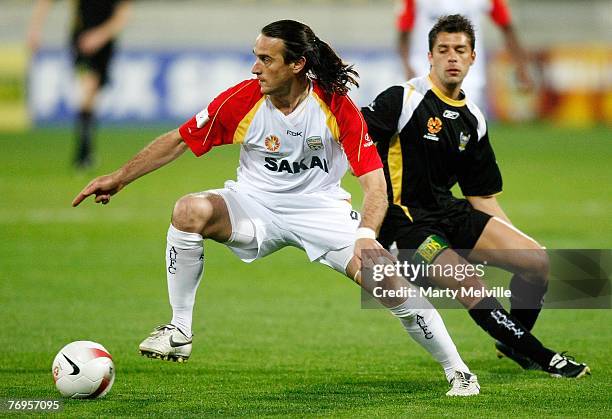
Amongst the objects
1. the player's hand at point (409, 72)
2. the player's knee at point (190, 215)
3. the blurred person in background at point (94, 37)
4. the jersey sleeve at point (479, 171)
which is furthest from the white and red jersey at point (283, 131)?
the blurred person in background at point (94, 37)

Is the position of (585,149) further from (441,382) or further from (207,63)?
(441,382)

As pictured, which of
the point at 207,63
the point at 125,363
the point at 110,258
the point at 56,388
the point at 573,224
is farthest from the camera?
the point at 207,63

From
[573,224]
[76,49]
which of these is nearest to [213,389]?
[573,224]

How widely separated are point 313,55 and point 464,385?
1890 mm

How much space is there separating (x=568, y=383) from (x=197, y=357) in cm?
223

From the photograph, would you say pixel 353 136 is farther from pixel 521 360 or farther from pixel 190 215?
pixel 521 360

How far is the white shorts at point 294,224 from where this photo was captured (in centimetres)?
616

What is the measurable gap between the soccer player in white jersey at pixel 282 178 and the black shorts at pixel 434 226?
0.31m

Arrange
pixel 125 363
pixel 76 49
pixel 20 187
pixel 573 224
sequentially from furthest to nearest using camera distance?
pixel 76 49
pixel 20 187
pixel 573 224
pixel 125 363

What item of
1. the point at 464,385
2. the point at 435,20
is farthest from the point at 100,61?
the point at 464,385

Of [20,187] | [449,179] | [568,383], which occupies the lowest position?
[20,187]

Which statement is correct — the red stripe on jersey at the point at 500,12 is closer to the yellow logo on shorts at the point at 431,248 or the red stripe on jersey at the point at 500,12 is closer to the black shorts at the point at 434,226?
the black shorts at the point at 434,226

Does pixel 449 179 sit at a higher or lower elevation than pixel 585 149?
higher

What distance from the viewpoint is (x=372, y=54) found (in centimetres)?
2605
